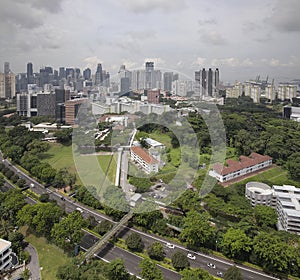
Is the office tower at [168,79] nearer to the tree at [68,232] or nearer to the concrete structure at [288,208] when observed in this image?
the tree at [68,232]

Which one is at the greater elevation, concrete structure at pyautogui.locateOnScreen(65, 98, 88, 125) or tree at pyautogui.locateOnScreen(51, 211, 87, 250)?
concrete structure at pyautogui.locateOnScreen(65, 98, 88, 125)

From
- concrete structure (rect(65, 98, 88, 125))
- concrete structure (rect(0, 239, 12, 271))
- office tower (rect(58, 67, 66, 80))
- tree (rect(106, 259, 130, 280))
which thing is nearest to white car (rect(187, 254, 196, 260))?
tree (rect(106, 259, 130, 280))

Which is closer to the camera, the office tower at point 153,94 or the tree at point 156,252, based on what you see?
the tree at point 156,252

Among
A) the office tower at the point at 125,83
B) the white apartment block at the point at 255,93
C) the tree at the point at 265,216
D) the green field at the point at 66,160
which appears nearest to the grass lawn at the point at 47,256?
the green field at the point at 66,160

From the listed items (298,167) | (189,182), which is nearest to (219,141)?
(298,167)

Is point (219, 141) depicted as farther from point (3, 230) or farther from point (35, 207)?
point (3, 230)

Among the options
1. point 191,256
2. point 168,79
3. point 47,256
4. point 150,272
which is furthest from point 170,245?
point 168,79

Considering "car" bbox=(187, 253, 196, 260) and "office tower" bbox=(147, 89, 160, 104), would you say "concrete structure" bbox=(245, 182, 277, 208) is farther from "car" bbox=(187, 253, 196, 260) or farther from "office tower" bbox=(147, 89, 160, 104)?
"office tower" bbox=(147, 89, 160, 104)
